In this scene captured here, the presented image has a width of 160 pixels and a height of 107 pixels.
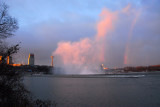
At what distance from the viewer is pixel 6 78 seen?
34.1 feet

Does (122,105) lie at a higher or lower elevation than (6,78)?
lower

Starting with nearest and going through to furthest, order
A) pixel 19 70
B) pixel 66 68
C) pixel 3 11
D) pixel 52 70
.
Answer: pixel 3 11 → pixel 19 70 → pixel 66 68 → pixel 52 70

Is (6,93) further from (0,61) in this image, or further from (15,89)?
(0,61)

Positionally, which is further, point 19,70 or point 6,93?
point 19,70

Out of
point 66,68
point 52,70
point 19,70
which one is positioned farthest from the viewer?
point 52,70

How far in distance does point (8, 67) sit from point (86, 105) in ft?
28.6

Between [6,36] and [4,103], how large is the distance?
4524mm

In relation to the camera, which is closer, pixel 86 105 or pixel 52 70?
pixel 86 105

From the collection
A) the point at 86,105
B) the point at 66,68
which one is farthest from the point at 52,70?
the point at 86,105

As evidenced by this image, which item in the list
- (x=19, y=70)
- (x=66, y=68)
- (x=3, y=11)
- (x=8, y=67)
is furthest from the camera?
(x=66, y=68)

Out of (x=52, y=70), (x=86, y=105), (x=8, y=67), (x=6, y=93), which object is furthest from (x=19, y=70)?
(x=52, y=70)

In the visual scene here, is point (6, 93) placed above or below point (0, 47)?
below

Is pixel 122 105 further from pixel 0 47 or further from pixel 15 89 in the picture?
pixel 0 47

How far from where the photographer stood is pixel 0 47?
9820mm
